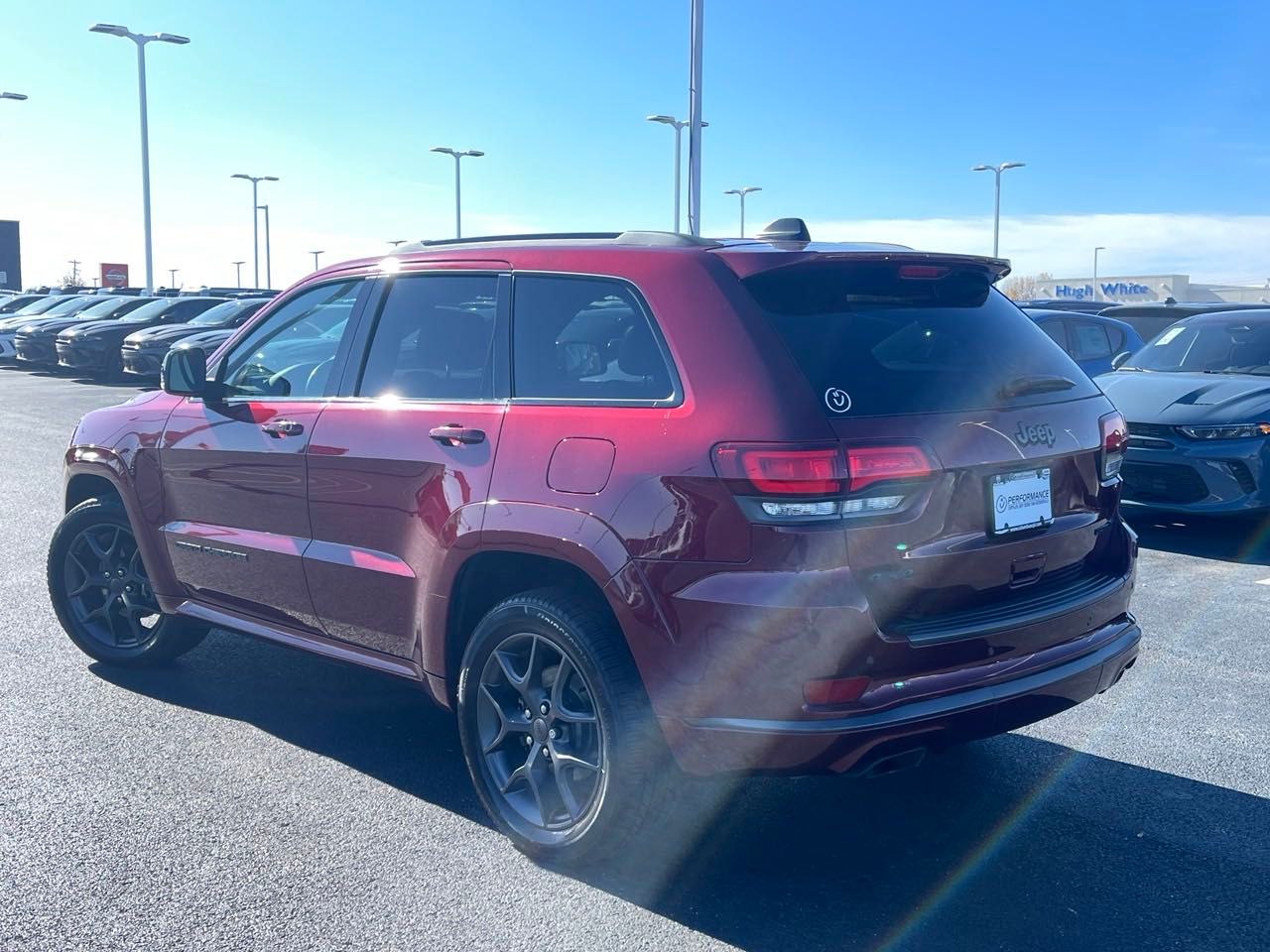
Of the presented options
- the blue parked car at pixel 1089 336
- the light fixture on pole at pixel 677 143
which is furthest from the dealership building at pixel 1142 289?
the blue parked car at pixel 1089 336

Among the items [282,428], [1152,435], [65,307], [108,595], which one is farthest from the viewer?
[65,307]

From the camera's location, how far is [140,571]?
5461 mm

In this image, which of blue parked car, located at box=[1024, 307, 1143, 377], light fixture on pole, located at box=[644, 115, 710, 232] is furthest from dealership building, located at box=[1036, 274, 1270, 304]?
blue parked car, located at box=[1024, 307, 1143, 377]

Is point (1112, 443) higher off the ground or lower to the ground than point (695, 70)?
lower

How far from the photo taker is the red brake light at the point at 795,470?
3094 mm

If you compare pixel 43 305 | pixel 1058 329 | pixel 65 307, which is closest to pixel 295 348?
pixel 1058 329

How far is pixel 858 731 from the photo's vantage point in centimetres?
309

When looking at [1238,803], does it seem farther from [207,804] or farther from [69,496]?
[69,496]

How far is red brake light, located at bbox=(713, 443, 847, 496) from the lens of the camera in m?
3.09

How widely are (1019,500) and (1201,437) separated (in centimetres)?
544

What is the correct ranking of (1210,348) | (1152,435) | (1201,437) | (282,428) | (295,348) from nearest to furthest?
(282,428), (295,348), (1201,437), (1152,435), (1210,348)

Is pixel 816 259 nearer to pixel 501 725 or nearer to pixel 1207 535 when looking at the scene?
pixel 501 725

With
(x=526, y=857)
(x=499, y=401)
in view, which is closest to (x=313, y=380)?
(x=499, y=401)

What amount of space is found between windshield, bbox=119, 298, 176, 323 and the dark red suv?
22249 millimetres
